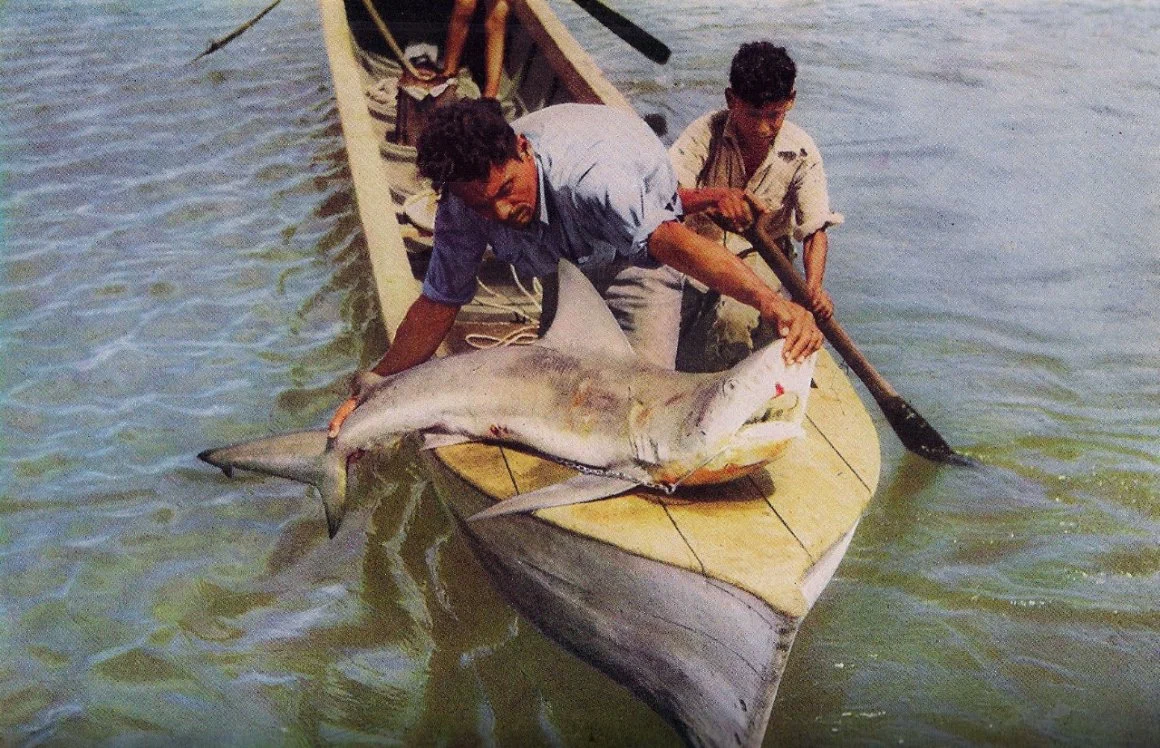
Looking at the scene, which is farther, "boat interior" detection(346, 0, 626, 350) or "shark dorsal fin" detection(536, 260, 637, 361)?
"boat interior" detection(346, 0, 626, 350)

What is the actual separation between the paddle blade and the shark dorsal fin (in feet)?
6.47

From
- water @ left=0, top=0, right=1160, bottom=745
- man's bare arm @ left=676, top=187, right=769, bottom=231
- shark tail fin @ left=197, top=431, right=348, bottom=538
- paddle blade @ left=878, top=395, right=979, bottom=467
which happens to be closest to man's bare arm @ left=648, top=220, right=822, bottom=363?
man's bare arm @ left=676, top=187, right=769, bottom=231

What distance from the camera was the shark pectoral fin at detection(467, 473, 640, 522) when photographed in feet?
10.7

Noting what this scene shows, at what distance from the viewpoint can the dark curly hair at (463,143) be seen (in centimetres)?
335

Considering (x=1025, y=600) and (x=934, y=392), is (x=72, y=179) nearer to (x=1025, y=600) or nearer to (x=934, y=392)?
(x=934, y=392)

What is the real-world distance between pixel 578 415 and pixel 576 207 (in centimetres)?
75

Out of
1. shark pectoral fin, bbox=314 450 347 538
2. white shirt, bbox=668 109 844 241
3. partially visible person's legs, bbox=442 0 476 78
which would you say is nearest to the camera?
shark pectoral fin, bbox=314 450 347 538

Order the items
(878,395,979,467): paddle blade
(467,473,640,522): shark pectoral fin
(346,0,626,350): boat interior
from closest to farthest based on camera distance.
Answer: (467,473,640,522): shark pectoral fin, (878,395,979,467): paddle blade, (346,0,626,350): boat interior

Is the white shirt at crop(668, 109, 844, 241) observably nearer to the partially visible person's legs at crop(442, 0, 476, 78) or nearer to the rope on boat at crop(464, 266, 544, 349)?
the rope on boat at crop(464, 266, 544, 349)

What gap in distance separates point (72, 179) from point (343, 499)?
21.4 feet

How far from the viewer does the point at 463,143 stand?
336 cm

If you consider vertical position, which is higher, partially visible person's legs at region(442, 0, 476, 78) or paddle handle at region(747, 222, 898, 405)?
partially visible person's legs at region(442, 0, 476, 78)

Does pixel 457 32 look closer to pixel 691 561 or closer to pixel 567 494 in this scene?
pixel 567 494

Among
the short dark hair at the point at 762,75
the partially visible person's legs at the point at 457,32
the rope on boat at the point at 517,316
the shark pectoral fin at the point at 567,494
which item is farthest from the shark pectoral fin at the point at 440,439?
the partially visible person's legs at the point at 457,32
